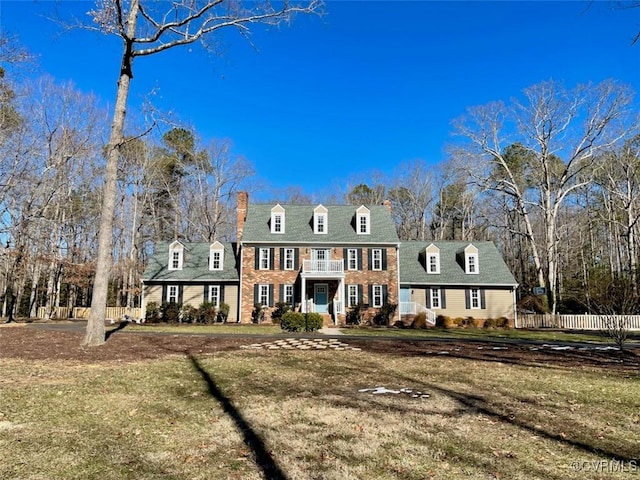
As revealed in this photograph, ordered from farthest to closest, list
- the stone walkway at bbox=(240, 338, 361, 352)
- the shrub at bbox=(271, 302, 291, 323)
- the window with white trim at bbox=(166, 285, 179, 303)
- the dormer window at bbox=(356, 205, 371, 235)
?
1. the dormer window at bbox=(356, 205, 371, 235)
2. the window with white trim at bbox=(166, 285, 179, 303)
3. the shrub at bbox=(271, 302, 291, 323)
4. the stone walkway at bbox=(240, 338, 361, 352)

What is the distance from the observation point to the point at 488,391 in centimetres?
708

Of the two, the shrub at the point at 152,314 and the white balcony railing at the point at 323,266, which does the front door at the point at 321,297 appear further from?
the shrub at the point at 152,314

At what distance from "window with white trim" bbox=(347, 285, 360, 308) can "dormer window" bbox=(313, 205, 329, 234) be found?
412 cm

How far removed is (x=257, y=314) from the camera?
2630 cm

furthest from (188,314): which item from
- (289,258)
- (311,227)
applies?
(311,227)

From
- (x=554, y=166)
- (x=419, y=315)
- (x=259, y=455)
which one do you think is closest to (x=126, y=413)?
(x=259, y=455)

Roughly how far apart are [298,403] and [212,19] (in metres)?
11.9

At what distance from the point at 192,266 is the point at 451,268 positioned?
17514 mm

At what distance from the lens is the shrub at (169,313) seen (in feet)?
86.0

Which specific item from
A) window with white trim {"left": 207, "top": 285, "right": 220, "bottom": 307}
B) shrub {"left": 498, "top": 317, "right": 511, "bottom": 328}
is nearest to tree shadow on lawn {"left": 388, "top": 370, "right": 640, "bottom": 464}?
shrub {"left": 498, "top": 317, "right": 511, "bottom": 328}

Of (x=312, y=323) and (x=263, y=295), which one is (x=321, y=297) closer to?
(x=263, y=295)

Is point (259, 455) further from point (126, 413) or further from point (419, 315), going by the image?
point (419, 315)

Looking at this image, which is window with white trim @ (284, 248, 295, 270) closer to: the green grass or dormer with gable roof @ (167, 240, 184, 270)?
dormer with gable roof @ (167, 240, 184, 270)

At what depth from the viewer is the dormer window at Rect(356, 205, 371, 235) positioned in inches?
1128
